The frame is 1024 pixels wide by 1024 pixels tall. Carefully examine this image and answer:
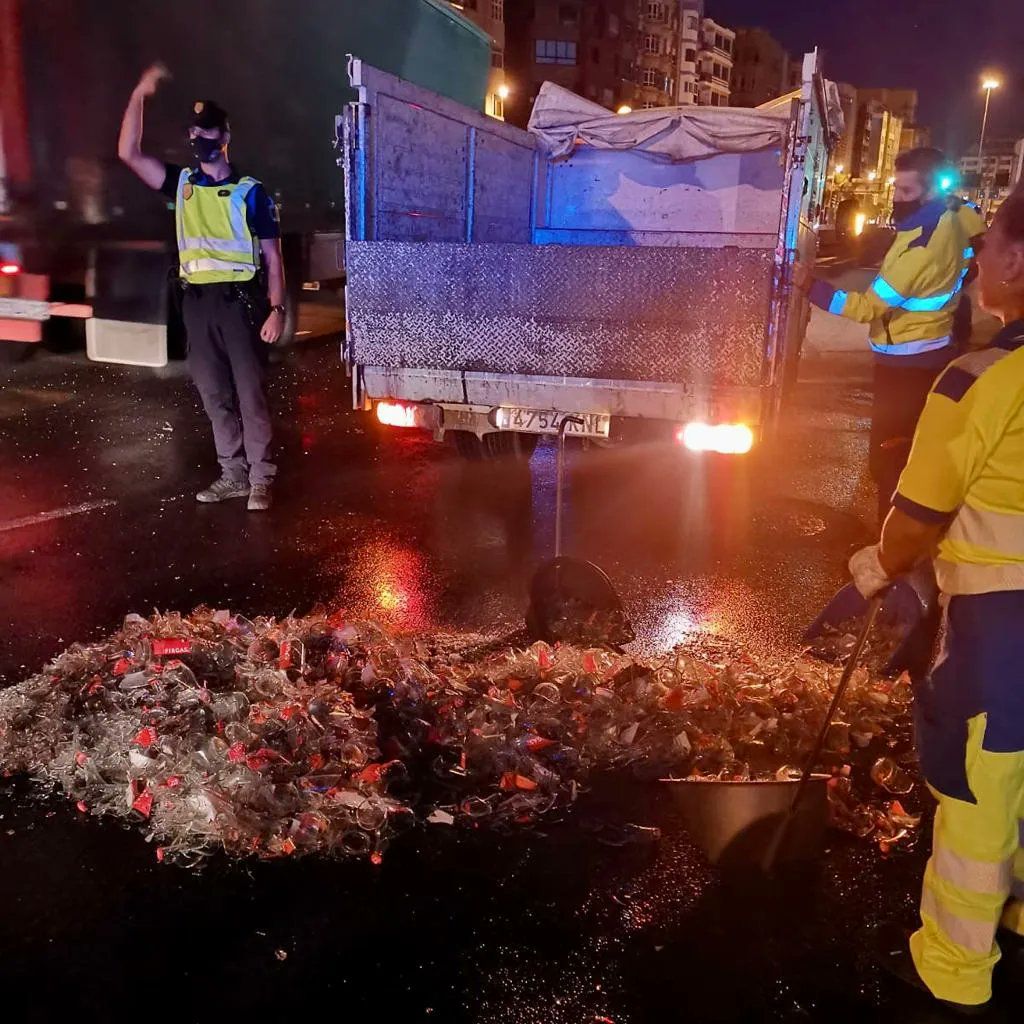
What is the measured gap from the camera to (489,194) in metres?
7.58

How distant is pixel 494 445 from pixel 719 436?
6.77 feet

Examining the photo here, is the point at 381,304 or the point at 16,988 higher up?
the point at 381,304

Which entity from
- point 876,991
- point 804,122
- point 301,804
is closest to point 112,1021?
point 301,804

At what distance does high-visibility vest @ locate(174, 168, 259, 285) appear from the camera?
5883mm

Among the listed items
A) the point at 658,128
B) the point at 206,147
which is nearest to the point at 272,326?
the point at 206,147

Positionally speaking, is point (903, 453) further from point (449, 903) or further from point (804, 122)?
point (449, 903)

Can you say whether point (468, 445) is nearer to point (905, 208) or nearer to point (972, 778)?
point (905, 208)

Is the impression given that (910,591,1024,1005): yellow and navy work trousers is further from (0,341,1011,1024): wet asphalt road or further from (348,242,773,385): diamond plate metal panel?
(348,242,773,385): diamond plate metal panel

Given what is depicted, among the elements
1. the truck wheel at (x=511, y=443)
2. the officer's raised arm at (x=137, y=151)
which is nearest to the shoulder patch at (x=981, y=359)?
the truck wheel at (x=511, y=443)

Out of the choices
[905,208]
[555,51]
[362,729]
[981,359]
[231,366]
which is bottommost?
[362,729]

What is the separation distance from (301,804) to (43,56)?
6.21m

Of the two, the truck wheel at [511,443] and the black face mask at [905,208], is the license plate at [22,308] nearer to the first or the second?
the truck wheel at [511,443]

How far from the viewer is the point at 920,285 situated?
454 cm

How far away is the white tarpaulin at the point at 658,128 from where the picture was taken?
26.9 feet
